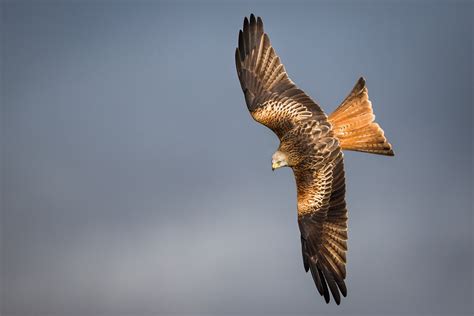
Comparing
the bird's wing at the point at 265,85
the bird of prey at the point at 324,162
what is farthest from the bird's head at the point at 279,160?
the bird's wing at the point at 265,85

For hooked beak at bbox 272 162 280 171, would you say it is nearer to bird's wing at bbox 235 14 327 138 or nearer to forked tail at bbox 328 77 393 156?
bird's wing at bbox 235 14 327 138

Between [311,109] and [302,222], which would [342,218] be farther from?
[311,109]

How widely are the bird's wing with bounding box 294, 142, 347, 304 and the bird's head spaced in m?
0.18

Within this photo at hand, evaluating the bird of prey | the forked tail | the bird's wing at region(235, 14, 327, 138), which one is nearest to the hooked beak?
the bird of prey

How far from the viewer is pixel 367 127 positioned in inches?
317

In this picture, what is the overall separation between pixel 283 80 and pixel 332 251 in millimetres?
2216

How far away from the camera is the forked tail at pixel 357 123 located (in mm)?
8047

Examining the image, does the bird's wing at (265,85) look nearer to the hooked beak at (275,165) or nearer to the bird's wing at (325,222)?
the hooked beak at (275,165)

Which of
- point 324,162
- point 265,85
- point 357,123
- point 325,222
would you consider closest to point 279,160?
point 324,162

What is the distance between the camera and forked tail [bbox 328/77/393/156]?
805cm

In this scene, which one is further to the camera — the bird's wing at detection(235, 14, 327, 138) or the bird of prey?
the bird's wing at detection(235, 14, 327, 138)

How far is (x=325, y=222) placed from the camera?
8.02 meters

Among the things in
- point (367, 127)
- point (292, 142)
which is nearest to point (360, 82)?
point (367, 127)

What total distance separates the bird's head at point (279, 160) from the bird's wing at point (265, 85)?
0.36 meters
